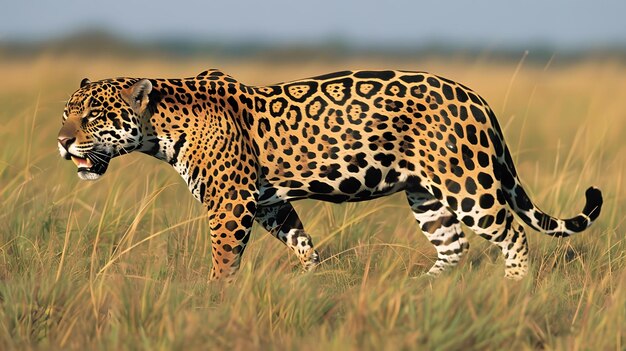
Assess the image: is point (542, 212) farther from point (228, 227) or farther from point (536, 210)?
point (228, 227)

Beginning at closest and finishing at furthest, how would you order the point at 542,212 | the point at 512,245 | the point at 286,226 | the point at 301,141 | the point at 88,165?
the point at 88,165 → the point at 301,141 → the point at 512,245 → the point at 542,212 → the point at 286,226

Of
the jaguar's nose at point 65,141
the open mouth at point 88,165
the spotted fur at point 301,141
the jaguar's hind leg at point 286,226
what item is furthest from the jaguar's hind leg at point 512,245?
the jaguar's nose at point 65,141

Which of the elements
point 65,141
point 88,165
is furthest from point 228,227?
point 65,141

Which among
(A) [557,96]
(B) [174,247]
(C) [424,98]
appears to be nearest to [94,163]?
(B) [174,247]

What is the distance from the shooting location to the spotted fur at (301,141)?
20.1ft

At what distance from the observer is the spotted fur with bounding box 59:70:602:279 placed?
6133 millimetres

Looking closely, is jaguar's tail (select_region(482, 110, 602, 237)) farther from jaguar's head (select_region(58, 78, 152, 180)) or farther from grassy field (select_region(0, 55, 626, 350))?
jaguar's head (select_region(58, 78, 152, 180))

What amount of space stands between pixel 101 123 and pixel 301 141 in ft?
3.93

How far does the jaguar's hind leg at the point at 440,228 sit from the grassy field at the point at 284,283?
14 centimetres

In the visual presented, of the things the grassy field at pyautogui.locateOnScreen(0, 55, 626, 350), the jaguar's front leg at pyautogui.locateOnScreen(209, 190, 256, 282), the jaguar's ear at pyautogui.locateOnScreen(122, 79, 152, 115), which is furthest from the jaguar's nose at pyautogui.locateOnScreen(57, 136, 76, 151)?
the jaguar's front leg at pyautogui.locateOnScreen(209, 190, 256, 282)

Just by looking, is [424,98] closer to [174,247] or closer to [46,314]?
[174,247]

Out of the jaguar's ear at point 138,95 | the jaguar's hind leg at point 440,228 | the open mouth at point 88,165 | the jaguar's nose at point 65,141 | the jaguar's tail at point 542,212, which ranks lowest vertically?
the jaguar's hind leg at point 440,228

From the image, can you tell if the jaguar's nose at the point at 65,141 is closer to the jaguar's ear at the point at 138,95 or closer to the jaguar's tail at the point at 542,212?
the jaguar's ear at the point at 138,95

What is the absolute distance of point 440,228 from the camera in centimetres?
700
